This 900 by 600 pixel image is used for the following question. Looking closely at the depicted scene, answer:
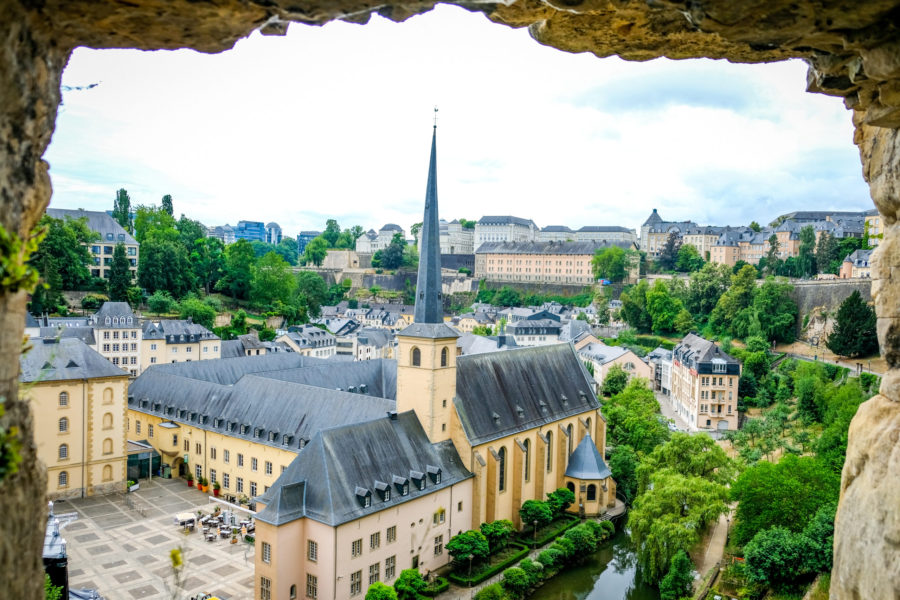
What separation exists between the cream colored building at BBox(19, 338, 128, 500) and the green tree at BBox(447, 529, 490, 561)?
22733mm

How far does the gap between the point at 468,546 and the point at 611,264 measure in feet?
336

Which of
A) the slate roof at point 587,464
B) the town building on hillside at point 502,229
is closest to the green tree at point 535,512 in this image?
the slate roof at point 587,464

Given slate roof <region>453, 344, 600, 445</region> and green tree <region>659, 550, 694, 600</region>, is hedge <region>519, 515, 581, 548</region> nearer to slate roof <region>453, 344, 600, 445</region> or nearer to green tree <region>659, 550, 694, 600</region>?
slate roof <region>453, 344, 600, 445</region>

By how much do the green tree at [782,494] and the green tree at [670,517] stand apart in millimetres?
1184

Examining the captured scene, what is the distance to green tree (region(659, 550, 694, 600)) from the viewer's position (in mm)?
28703

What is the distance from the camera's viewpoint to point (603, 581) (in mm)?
33250

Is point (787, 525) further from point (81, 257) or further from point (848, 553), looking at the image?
point (81, 257)

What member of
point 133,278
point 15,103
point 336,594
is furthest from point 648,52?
point 133,278

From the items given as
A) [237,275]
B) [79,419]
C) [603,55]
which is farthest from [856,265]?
Answer: [603,55]

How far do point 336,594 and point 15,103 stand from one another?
83.8 feet

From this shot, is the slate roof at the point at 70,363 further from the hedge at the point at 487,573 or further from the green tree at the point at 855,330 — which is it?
the green tree at the point at 855,330

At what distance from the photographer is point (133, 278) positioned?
295 feet

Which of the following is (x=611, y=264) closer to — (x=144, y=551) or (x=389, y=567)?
(x=389, y=567)

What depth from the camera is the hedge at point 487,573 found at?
30.4 meters
